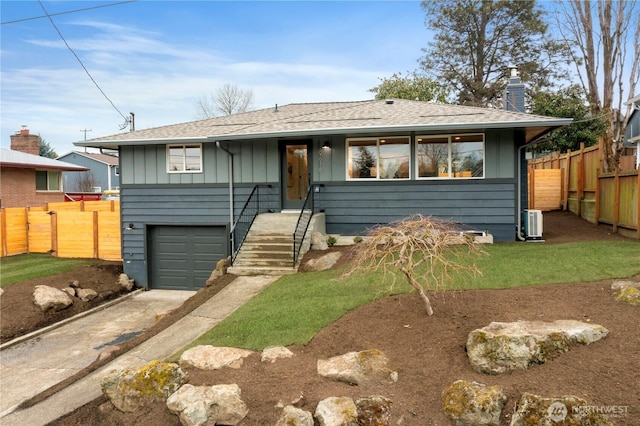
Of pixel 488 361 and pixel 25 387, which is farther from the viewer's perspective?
pixel 25 387

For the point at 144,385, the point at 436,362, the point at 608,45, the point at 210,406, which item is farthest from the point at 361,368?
the point at 608,45

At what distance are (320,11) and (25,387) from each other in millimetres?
13965

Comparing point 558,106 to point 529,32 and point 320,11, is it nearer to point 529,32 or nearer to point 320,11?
point 529,32

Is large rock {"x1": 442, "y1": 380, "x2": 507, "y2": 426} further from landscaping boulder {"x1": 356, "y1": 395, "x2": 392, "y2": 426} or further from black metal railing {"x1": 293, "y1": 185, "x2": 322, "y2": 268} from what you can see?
black metal railing {"x1": 293, "y1": 185, "x2": 322, "y2": 268}

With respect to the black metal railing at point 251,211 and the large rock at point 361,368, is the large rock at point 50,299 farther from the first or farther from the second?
the large rock at point 361,368

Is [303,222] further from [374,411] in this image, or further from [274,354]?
[374,411]

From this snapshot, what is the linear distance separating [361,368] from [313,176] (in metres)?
7.62

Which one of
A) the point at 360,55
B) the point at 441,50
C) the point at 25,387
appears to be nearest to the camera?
the point at 25,387

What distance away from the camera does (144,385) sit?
4.04 meters

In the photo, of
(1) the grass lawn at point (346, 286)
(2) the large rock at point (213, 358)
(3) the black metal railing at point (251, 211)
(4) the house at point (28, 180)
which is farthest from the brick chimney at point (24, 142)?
(2) the large rock at point (213, 358)

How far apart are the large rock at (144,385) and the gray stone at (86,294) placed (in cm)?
730

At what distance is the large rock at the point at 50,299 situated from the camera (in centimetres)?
933

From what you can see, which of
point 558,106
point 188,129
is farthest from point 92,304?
point 558,106

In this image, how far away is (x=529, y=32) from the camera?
23500 mm
